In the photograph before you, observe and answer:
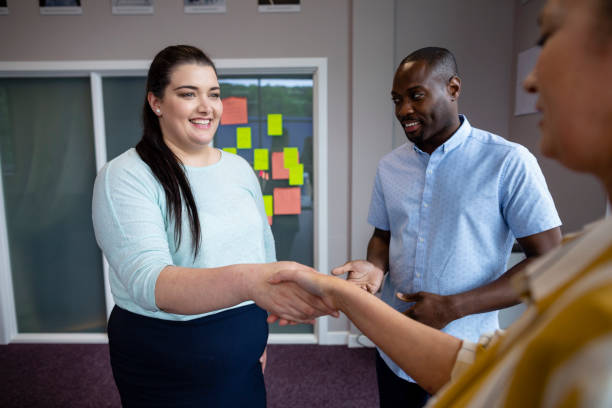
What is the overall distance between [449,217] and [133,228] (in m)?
0.98

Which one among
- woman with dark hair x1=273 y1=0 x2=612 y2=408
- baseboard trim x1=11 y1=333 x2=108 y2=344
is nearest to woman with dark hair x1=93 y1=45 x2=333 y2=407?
woman with dark hair x1=273 y1=0 x2=612 y2=408

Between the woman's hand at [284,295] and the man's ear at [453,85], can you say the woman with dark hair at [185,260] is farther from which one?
the man's ear at [453,85]

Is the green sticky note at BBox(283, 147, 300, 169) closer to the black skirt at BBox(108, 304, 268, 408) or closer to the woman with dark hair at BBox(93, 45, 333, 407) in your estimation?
the woman with dark hair at BBox(93, 45, 333, 407)

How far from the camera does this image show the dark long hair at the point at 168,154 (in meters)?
1.06

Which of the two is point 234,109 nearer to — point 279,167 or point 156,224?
point 279,167

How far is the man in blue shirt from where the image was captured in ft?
3.63

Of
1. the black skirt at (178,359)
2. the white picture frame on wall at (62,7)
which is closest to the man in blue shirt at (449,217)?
the black skirt at (178,359)

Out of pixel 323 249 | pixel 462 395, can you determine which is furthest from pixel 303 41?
pixel 462 395

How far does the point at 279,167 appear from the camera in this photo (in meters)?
2.87

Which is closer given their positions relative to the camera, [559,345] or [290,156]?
[559,345]

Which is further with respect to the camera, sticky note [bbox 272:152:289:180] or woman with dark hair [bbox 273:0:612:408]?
sticky note [bbox 272:152:289:180]

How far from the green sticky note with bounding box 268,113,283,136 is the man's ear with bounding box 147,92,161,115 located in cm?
159

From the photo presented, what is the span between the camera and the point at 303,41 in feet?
8.52

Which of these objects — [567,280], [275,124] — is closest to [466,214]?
[567,280]
